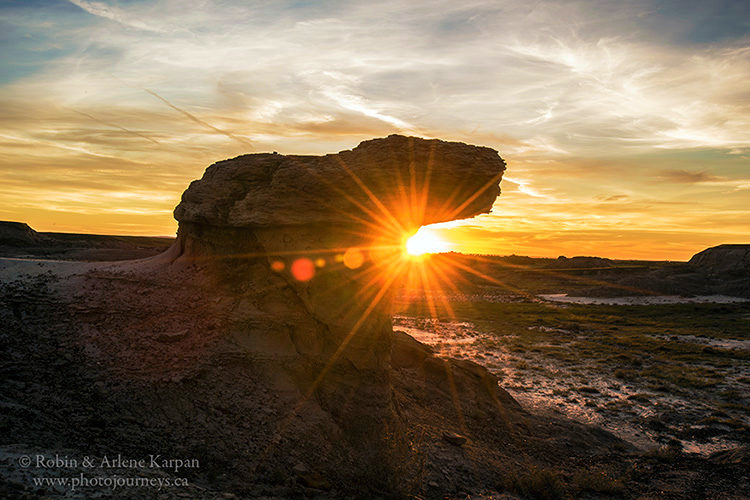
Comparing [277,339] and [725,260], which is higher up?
[725,260]

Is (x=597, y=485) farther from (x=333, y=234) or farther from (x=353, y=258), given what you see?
(x=333, y=234)

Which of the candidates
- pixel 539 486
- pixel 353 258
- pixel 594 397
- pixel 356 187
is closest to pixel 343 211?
pixel 356 187

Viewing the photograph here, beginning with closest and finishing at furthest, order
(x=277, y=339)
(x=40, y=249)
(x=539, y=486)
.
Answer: (x=539, y=486)
(x=277, y=339)
(x=40, y=249)

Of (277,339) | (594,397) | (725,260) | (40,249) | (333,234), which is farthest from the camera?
(725,260)

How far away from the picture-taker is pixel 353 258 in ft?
42.9

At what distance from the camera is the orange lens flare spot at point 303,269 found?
40.8 ft

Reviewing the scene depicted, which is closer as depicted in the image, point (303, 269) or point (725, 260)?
point (303, 269)

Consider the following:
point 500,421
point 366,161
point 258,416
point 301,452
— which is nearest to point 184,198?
point 366,161

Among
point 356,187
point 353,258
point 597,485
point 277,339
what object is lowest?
point 597,485

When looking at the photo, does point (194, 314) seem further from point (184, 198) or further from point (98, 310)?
point (184, 198)

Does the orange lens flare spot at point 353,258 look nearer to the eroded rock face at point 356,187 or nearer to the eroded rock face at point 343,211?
the eroded rock face at point 343,211

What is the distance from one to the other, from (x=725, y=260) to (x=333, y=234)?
9916 centimetres

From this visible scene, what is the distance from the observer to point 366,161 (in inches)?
448

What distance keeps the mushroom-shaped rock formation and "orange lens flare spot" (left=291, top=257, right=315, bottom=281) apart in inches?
1.1
